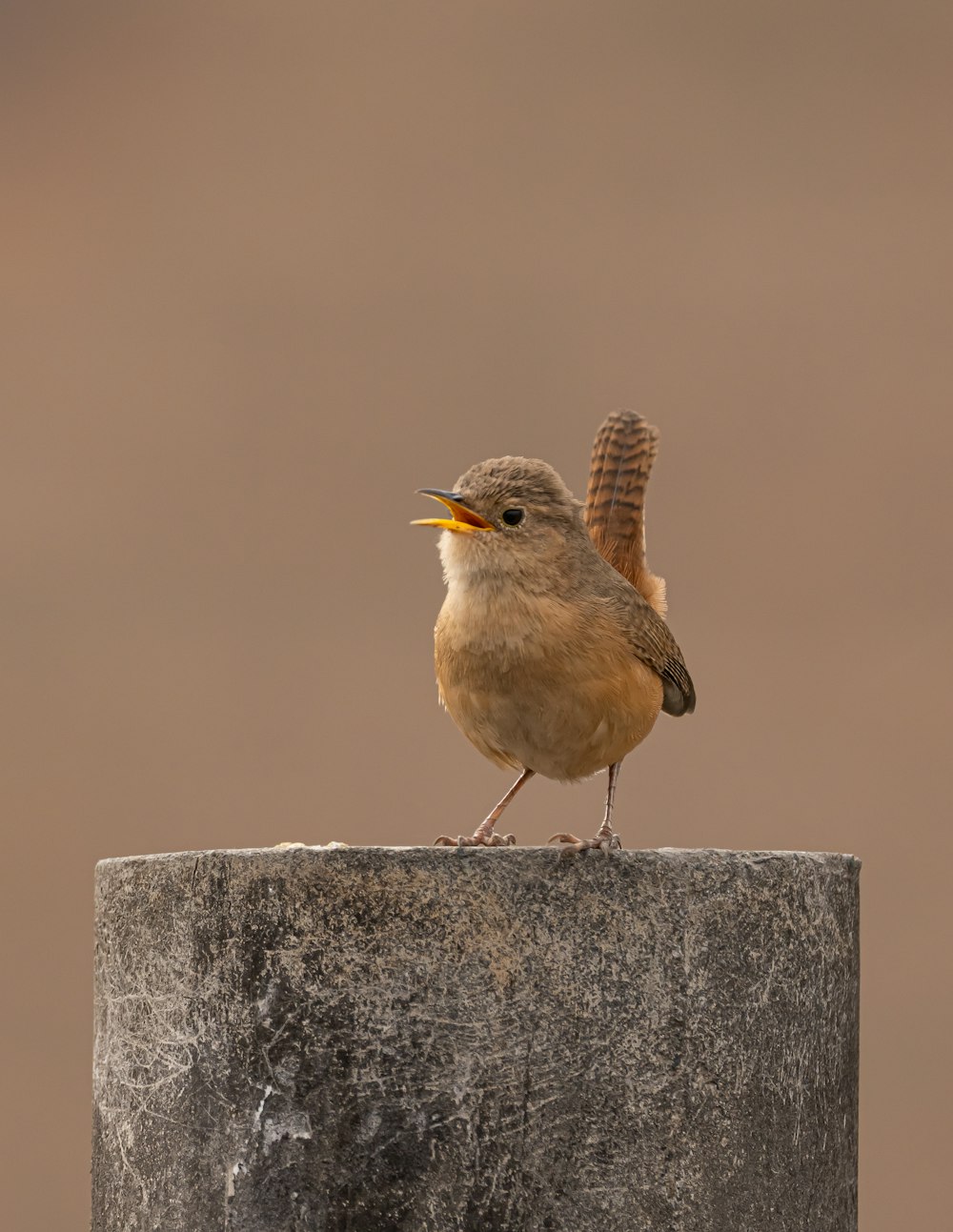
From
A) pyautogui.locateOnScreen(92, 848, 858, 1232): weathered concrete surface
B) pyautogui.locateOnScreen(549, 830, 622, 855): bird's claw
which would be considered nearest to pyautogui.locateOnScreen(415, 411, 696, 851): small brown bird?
pyautogui.locateOnScreen(549, 830, 622, 855): bird's claw

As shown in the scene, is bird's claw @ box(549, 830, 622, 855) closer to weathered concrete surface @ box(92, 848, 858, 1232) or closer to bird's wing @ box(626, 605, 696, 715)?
weathered concrete surface @ box(92, 848, 858, 1232)

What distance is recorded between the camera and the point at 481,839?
11.6 feet

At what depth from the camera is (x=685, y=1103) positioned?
3.11 m

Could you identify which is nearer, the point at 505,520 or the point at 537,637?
the point at 537,637

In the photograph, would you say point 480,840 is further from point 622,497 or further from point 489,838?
point 622,497

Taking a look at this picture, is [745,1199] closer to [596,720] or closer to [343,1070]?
[343,1070]

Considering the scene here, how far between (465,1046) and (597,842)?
45 cm

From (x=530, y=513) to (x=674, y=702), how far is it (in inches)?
28.4

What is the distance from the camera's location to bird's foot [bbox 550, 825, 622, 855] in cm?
312

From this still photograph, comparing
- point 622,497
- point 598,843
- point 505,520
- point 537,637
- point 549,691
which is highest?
point 622,497

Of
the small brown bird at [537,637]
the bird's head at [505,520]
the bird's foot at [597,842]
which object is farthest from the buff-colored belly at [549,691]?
the bird's foot at [597,842]

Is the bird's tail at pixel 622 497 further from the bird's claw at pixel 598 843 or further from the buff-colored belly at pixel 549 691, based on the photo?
the bird's claw at pixel 598 843

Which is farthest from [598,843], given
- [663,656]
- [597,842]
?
[663,656]

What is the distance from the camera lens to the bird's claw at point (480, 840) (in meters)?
3.36
